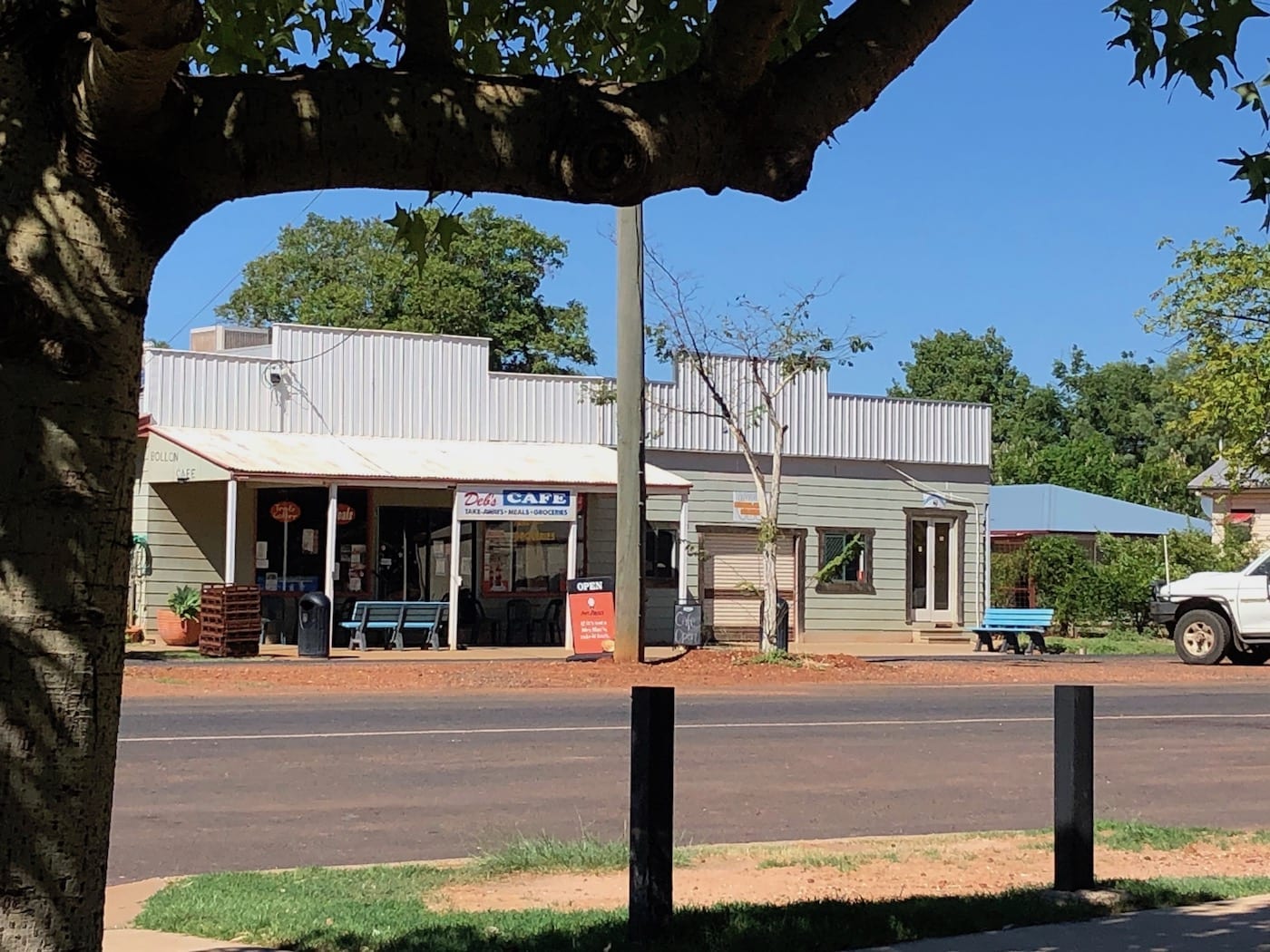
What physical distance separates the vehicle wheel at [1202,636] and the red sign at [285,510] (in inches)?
600

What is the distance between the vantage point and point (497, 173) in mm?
4133

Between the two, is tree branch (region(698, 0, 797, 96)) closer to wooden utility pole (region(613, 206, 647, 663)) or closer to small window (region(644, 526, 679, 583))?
wooden utility pole (region(613, 206, 647, 663))

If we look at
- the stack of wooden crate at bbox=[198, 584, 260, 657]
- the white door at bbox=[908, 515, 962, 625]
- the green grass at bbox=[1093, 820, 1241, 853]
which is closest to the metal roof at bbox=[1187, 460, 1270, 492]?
the white door at bbox=[908, 515, 962, 625]

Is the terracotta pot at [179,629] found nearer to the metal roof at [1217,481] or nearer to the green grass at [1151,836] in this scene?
the green grass at [1151,836]

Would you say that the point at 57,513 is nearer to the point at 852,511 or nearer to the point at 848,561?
the point at 848,561

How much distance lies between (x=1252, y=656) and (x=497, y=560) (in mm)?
13579

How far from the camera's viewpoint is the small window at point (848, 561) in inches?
1420

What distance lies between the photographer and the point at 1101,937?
687cm

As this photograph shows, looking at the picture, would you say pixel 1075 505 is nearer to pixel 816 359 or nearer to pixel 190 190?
pixel 816 359

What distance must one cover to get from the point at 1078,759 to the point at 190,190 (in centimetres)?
532

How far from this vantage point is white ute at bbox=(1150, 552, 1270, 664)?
1086 inches

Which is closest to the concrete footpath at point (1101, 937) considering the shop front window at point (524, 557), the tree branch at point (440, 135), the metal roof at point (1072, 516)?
the tree branch at point (440, 135)

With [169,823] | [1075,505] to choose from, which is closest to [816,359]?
[169,823]

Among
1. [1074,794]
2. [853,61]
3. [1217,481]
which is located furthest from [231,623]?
[1217,481]
